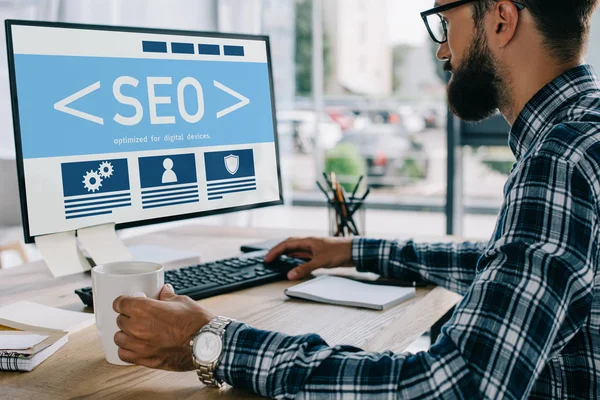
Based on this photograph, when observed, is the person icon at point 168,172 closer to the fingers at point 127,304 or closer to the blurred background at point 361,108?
the fingers at point 127,304

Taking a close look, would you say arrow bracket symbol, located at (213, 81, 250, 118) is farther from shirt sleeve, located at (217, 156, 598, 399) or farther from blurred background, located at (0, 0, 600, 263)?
blurred background, located at (0, 0, 600, 263)

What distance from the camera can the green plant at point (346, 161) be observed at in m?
5.39

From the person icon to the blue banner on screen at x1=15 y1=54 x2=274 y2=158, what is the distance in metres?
0.03

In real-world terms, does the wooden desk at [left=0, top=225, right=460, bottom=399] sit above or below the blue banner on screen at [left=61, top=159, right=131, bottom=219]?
below

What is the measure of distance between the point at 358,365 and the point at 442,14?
0.59 meters

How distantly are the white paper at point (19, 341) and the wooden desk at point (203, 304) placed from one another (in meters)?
0.03

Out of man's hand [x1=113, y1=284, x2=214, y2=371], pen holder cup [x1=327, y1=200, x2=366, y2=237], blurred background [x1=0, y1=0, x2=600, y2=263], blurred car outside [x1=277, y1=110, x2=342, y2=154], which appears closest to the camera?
man's hand [x1=113, y1=284, x2=214, y2=371]

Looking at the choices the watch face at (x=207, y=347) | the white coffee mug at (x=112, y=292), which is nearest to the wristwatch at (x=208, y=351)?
the watch face at (x=207, y=347)

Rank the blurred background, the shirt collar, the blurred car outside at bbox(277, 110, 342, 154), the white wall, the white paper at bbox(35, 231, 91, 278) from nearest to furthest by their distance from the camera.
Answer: the shirt collar, the white paper at bbox(35, 231, 91, 278), the white wall, the blurred background, the blurred car outside at bbox(277, 110, 342, 154)

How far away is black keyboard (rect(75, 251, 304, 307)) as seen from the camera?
47.1 inches

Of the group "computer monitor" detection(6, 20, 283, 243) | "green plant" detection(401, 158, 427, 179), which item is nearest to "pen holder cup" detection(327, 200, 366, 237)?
"computer monitor" detection(6, 20, 283, 243)

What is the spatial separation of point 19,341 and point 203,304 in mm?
316

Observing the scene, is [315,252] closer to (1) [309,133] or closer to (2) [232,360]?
(2) [232,360]

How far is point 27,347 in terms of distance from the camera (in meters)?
0.90
